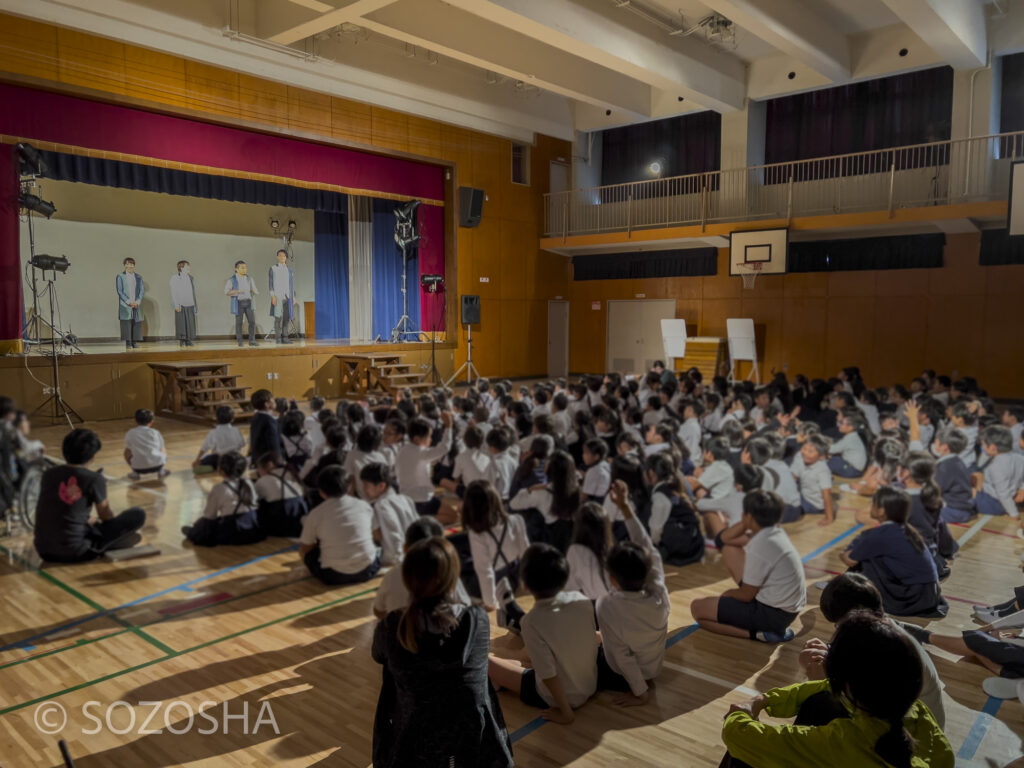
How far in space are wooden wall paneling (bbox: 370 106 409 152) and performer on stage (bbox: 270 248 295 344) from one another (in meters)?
3.12

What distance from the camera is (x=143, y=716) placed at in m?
2.84

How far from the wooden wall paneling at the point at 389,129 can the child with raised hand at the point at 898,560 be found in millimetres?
11391

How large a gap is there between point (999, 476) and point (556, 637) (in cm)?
488

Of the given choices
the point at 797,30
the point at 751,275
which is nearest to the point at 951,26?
the point at 797,30

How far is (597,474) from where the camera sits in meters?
4.91

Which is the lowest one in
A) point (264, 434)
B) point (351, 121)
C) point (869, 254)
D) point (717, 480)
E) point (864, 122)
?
point (717, 480)

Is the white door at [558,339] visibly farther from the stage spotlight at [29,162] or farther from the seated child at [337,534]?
the seated child at [337,534]

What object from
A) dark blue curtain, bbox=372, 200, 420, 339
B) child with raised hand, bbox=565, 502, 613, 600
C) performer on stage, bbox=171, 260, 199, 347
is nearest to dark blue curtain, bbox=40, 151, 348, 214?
dark blue curtain, bbox=372, 200, 420, 339

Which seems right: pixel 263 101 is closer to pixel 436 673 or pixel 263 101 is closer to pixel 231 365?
pixel 231 365

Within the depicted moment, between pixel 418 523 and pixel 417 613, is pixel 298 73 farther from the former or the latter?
pixel 417 613

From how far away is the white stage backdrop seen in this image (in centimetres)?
1309

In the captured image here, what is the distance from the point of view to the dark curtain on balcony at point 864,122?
12.9m

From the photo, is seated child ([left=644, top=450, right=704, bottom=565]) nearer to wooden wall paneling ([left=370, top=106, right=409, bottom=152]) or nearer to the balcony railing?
the balcony railing

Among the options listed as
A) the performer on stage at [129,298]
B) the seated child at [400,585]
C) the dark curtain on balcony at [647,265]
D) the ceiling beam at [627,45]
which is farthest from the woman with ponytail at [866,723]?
the dark curtain on balcony at [647,265]
